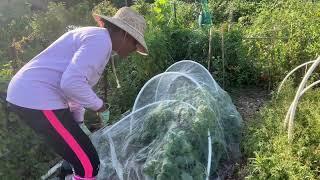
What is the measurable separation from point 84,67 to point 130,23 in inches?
18.8

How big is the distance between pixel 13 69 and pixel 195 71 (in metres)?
1.82

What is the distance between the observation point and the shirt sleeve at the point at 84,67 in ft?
7.88

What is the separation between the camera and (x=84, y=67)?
2.42 m

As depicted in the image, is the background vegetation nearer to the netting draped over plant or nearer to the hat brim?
the netting draped over plant

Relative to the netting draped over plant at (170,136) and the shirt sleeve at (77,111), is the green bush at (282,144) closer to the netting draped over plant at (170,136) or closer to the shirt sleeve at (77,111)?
the netting draped over plant at (170,136)

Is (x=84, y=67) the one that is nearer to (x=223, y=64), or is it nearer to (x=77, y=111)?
(x=77, y=111)

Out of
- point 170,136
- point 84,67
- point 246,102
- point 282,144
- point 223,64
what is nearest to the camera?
point 84,67

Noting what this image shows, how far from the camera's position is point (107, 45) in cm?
250

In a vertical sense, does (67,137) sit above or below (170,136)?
above

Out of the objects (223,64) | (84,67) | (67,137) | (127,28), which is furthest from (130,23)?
(223,64)

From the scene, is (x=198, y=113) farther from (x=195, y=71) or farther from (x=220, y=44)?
(x=220, y=44)

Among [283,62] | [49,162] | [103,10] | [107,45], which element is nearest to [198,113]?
[107,45]

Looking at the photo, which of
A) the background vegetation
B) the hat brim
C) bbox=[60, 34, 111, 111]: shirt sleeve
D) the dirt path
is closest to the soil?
the dirt path

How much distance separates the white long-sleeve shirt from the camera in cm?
244
